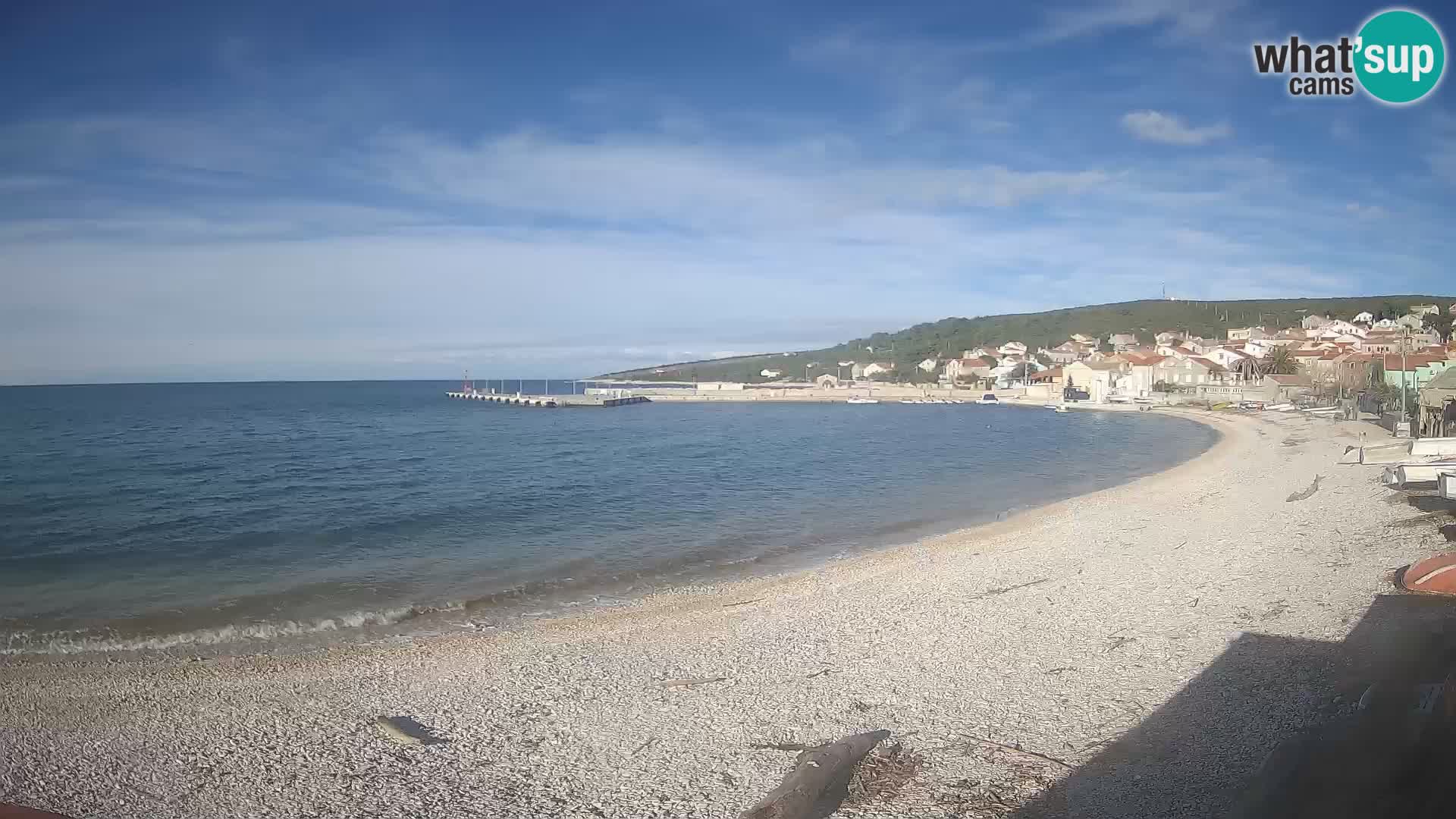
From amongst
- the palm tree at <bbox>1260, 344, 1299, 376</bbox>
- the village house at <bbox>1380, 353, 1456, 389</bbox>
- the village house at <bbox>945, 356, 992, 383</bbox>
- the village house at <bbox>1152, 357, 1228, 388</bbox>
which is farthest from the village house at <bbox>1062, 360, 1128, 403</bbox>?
the village house at <bbox>1380, 353, 1456, 389</bbox>

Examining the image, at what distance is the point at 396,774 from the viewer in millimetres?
6273

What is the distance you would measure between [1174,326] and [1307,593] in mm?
148270

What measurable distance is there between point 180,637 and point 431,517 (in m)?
8.99

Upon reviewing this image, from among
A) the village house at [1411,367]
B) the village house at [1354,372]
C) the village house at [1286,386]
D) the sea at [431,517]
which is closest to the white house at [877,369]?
the village house at [1286,386]

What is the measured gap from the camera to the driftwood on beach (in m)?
5.45

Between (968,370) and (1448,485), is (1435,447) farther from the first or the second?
(968,370)

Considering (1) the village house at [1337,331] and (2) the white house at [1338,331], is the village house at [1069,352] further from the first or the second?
(2) the white house at [1338,331]

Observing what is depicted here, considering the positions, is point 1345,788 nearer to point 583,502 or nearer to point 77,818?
point 77,818

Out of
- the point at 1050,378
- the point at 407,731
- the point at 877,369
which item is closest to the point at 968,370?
the point at 1050,378

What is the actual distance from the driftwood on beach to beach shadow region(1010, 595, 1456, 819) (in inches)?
46.3

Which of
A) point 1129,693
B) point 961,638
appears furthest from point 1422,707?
point 961,638

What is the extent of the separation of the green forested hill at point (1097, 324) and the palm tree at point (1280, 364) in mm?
51020

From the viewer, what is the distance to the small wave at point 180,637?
1001 centimetres

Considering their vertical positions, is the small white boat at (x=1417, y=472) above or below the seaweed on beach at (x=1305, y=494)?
above
